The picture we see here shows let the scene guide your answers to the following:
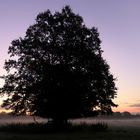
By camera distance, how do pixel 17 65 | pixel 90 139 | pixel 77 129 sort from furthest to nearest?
pixel 17 65 < pixel 77 129 < pixel 90 139

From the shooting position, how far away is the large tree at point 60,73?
2249 inches

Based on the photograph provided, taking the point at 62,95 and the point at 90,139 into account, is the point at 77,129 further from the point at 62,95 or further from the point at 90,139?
the point at 90,139

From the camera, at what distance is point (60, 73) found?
57.5m

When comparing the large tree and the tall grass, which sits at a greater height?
the large tree

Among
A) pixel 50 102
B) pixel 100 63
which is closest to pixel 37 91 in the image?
pixel 50 102

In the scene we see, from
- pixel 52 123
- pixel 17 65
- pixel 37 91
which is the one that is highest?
pixel 17 65

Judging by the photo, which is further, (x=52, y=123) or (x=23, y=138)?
(x=52, y=123)

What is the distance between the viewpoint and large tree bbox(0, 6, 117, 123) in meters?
57.1

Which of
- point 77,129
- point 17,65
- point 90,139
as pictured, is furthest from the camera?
point 17,65

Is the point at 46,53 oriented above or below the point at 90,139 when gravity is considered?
above

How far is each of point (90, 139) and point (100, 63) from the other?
1911 cm

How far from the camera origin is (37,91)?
57.6 meters

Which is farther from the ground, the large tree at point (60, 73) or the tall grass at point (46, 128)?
the large tree at point (60, 73)

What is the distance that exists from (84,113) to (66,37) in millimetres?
10237
